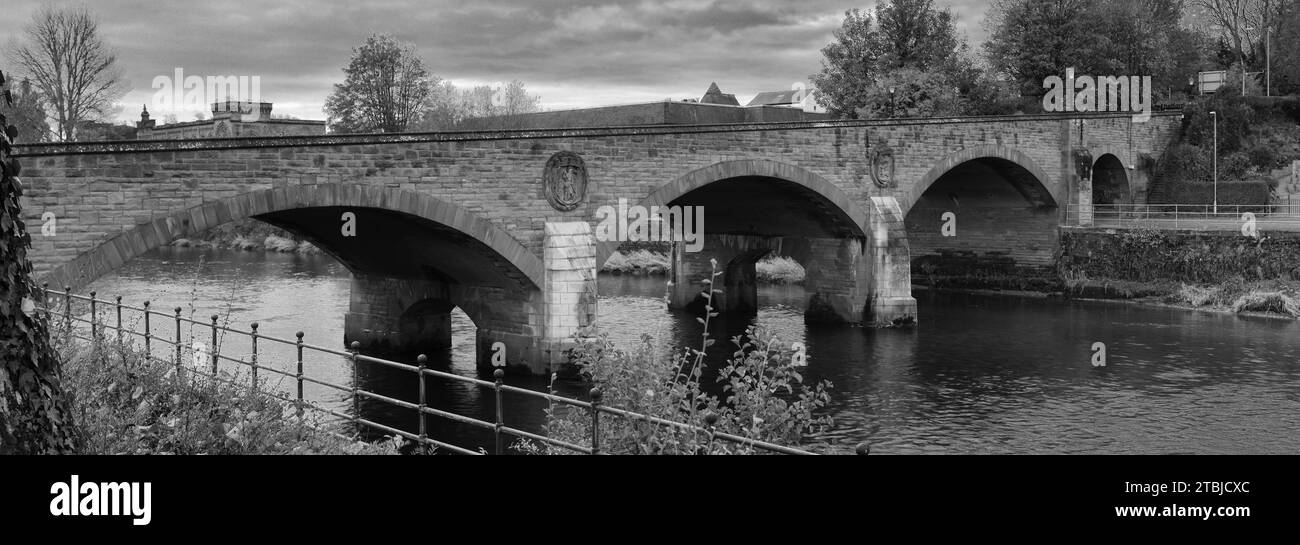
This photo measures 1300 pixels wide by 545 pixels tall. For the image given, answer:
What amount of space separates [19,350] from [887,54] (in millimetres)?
49960

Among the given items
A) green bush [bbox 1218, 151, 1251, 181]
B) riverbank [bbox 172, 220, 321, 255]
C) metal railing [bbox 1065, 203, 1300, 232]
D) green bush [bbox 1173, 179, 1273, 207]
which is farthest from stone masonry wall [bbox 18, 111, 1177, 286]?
riverbank [bbox 172, 220, 321, 255]

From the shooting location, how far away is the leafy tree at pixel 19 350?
20.1ft

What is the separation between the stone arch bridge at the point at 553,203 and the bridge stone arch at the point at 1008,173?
0.08 metres

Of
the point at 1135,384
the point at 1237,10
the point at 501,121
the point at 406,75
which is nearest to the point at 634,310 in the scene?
the point at 501,121

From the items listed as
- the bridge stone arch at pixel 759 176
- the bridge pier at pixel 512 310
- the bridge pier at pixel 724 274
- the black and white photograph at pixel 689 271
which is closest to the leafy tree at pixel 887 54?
the black and white photograph at pixel 689 271

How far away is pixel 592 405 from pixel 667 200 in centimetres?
1860

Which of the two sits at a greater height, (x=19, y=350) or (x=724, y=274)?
(x=19, y=350)

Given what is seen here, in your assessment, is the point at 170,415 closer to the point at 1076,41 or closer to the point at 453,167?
the point at 453,167

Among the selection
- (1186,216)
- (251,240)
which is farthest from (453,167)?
(251,240)

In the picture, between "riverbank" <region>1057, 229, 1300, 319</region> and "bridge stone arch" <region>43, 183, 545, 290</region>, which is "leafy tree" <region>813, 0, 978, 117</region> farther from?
"bridge stone arch" <region>43, 183, 545, 290</region>

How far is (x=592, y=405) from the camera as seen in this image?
7.65 meters

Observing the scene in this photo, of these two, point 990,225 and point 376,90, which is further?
point 376,90

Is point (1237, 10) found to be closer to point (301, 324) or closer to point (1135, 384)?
point (1135, 384)

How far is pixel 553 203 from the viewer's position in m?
23.5
